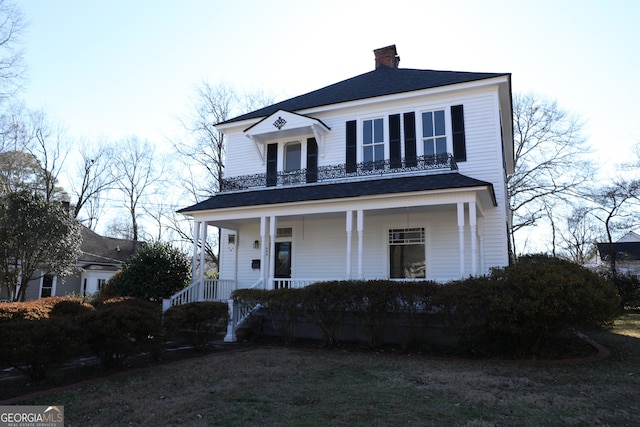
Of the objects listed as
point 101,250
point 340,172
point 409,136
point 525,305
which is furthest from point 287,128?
point 101,250

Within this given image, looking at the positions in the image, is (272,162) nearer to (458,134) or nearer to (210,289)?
(210,289)

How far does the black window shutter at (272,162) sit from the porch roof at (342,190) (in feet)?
1.69

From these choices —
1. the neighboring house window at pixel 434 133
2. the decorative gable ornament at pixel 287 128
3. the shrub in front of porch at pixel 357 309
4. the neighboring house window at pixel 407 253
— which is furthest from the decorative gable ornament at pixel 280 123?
the shrub in front of porch at pixel 357 309

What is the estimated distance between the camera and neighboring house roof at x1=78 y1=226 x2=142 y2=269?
3033 centimetres

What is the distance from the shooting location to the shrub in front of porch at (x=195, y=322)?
1030cm

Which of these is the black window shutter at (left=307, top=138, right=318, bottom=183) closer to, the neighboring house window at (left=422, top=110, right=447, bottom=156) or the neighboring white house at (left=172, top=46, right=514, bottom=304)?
the neighboring white house at (left=172, top=46, right=514, bottom=304)

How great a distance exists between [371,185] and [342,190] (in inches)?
36.6

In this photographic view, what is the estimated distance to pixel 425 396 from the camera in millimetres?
6199

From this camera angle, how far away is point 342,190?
14.1 meters

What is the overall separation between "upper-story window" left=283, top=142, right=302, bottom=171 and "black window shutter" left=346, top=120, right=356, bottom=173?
2.16 m

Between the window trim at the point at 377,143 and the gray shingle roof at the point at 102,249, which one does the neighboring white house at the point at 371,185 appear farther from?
the gray shingle roof at the point at 102,249

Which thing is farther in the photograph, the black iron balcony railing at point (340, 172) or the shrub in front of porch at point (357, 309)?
the black iron balcony railing at point (340, 172)

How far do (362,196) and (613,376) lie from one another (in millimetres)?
7398

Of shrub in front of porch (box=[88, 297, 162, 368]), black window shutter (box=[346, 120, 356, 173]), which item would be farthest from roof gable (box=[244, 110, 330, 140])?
shrub in front of porch (box=[88, 297, 162, 368])
